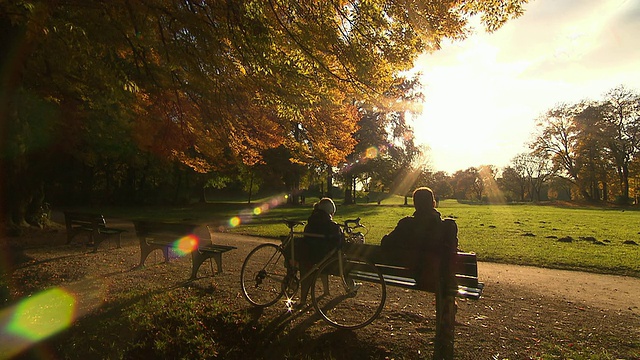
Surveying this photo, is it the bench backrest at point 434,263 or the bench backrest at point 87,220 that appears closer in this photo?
the bench backrest at point 434,263

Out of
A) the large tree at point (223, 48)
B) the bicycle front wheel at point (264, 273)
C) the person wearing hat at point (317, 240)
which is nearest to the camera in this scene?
the person wearing hat at point (317, 240)

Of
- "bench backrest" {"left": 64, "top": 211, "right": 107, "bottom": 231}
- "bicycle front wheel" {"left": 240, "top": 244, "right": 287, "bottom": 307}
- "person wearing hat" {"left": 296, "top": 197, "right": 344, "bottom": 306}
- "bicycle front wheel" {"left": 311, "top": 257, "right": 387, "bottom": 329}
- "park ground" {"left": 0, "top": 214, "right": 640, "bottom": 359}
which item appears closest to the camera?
"park ground" {"left": 0, "top": 214, "right": 640, "bottom": 359}

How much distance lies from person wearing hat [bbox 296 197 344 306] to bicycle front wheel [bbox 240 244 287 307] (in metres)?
0.34

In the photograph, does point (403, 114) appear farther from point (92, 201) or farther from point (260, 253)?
point (260, 253)

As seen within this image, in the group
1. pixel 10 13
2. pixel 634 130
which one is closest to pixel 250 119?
pixel 10 13

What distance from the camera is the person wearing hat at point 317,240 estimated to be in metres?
4.52

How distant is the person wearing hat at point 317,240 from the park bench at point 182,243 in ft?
7.53

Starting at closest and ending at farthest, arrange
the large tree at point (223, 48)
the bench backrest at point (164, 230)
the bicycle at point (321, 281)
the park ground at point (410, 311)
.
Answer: the park ground at point (410, 311) < the bicycle at point (321, 281) < the large tree at point (223, 48) < the bench backrest at point (164, 230)

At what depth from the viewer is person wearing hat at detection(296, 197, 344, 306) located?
4516 millimetres

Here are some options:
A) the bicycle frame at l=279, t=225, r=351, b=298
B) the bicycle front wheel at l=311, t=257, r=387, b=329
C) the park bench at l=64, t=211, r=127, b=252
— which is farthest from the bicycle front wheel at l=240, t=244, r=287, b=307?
the park bench at l=64, t=211, r=127, b=252

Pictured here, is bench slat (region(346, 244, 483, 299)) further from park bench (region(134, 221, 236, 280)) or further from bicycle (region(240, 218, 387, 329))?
park bench (region(134, 221, 236, 280))

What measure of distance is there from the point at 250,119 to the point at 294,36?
465 centimetres

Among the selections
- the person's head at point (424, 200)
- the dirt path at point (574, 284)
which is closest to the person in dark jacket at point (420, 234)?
the person's head at point (424, 200)

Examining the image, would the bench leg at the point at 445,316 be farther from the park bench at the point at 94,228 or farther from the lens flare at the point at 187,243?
the park bench at the point at 94,228
